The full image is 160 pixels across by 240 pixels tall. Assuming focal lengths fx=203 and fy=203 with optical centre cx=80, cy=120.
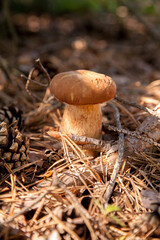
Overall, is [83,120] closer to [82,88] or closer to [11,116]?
[82,88]

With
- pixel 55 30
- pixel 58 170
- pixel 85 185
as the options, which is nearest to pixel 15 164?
pixel 58 170

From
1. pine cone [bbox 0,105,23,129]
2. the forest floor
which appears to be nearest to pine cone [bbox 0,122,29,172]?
the forest floor

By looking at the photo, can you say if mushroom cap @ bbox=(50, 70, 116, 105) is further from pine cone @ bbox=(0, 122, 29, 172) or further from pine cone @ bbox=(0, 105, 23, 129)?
pine cone @ bbox=(0, 105, 23, 129)

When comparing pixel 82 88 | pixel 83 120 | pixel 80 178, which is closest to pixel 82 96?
pixel 82 88

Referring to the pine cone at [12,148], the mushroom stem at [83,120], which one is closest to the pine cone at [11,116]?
the pine cone at [12,148]

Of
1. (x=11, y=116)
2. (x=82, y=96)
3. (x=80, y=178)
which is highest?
(x=82, y=96)
